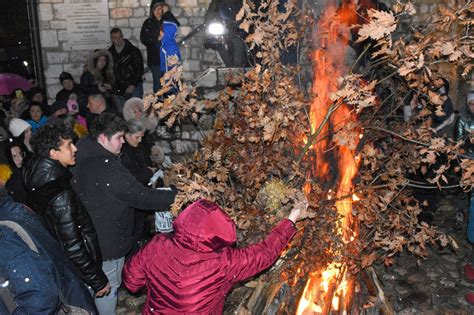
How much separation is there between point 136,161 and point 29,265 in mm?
3117

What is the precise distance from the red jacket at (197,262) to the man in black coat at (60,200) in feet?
2.89

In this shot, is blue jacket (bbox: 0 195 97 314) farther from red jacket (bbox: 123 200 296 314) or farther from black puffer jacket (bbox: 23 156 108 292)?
black puffer jacket (bbox: 23 156 108 292)

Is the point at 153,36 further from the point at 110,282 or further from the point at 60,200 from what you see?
the point at 60,200

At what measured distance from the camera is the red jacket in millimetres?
3201

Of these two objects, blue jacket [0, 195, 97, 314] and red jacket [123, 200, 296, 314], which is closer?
blue jacket [0, 195, 97, 314]

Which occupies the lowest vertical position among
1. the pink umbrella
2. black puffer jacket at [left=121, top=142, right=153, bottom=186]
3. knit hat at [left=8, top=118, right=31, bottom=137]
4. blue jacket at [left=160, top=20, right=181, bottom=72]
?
black puffer jacket at [left=121, top=142, right=153, bottom=186]

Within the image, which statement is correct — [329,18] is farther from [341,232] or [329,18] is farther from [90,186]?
[90,186]

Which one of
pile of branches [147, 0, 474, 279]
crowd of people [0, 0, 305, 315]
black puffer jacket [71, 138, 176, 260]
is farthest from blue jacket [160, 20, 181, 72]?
black puffer jacket [71, 138, 176, 260]

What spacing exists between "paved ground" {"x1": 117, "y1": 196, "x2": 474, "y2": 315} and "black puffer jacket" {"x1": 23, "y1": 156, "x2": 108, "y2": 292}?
2.06 m

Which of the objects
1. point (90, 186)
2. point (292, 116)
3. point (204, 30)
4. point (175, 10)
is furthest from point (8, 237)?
point (175, 10)

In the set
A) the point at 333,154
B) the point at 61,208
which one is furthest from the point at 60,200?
the point at 333,154

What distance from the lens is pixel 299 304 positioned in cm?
504

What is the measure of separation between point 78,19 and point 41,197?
9.05 metres

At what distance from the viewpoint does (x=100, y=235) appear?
4.82m
